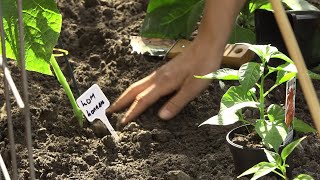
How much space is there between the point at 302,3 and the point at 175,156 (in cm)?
70

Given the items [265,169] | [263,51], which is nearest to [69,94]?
[263,51]

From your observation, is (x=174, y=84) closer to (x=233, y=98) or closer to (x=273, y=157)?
(x=233, y=98)

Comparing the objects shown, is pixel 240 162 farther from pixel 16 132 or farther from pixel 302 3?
pixel 302 3

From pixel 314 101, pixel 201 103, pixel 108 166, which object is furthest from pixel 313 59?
pixel 314 101

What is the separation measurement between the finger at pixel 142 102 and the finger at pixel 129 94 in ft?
0.07

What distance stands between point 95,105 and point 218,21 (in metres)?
0.39

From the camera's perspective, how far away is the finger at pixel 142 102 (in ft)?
6.21

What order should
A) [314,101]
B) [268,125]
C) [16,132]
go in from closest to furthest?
[314,101] < [268,125] < [16,132]

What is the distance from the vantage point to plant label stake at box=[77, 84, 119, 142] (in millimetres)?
1803

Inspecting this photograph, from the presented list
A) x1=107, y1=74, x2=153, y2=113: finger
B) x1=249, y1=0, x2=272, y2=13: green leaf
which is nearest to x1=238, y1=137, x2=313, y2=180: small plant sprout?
x1=107, y1=74, x2=153, y2=113: finger

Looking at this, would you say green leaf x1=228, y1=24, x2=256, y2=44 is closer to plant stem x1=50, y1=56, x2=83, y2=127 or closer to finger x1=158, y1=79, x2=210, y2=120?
finger x1=158, y1=79, x2=210, y2=120

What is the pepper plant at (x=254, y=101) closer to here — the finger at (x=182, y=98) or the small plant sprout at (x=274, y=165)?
the small plant sprout at (x=274, y=165)

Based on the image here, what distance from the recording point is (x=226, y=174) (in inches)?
64.2

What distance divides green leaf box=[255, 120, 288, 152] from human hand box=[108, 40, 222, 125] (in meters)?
0.44
